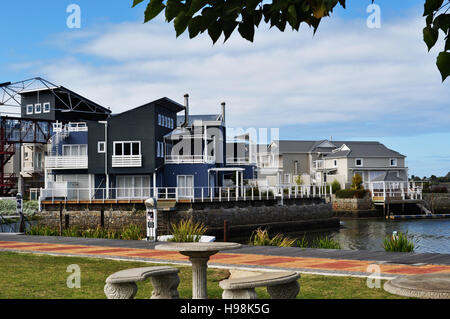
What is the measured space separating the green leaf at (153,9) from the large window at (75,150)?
136 ft

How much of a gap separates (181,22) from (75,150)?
42219 mm

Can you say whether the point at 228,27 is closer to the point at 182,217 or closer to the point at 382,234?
the point at 182,217

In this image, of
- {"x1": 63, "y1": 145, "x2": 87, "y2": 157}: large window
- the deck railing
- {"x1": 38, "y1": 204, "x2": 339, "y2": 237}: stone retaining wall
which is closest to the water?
{"x1": 38, "y1": 204, "x2": 339, "y2": 237}: stone retaining wall

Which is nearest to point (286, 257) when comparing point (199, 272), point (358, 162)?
point (199, 272)

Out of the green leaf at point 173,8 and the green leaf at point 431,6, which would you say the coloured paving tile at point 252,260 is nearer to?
the green leaf at point 431,6

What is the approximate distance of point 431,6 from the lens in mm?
3277

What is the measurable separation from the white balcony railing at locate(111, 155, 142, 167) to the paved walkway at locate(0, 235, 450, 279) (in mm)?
22568

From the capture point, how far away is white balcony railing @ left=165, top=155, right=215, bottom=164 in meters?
42.6

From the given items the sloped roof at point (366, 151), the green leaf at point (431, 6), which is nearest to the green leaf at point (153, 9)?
the green leaf at point (431, 6)

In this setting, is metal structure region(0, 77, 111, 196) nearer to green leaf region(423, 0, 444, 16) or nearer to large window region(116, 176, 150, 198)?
large window region(116, 176, 150, 198)

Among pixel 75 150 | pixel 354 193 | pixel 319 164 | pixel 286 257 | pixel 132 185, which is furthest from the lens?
pixel 319 164
